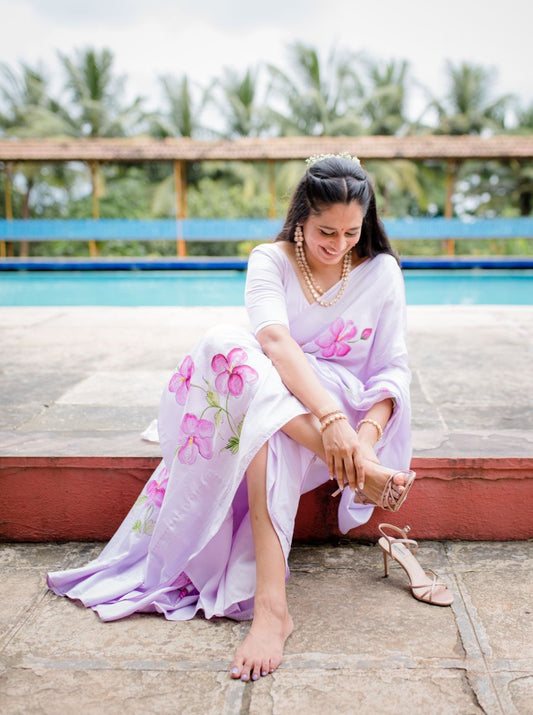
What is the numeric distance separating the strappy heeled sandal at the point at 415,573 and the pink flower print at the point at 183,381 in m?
0.52

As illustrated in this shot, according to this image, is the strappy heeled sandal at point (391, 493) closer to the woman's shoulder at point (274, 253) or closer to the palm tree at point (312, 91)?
the woman's shoulder at point (274, 253)

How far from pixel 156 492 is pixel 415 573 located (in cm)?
61

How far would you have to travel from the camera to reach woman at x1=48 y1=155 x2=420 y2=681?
1346 millimetres

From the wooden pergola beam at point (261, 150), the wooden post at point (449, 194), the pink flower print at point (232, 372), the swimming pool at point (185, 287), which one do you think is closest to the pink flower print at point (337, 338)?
the pink flower print at point (232, 372)

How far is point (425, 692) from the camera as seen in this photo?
1.12m

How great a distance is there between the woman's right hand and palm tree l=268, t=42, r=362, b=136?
1795 cm

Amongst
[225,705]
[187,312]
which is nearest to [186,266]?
[187,312]

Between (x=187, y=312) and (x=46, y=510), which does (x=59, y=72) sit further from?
(x=46, y=510)

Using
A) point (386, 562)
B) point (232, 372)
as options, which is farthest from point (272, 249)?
point (386, 562)

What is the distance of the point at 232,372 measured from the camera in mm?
1406

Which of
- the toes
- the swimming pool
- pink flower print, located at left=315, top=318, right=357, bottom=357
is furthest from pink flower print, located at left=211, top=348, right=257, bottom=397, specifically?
the swimming pool

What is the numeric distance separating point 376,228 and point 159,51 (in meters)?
33.4

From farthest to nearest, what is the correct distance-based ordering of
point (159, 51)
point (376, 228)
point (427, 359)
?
point (159, 51) < point (427, 359) < point (376, 228)

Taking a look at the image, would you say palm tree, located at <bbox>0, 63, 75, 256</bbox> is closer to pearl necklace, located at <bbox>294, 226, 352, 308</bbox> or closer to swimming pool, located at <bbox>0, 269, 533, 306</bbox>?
swimming pool, located at <bbox>0, 269, 533, 306</bbox>
